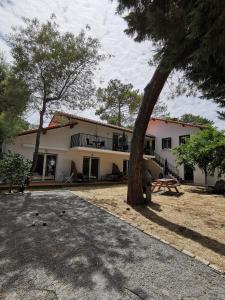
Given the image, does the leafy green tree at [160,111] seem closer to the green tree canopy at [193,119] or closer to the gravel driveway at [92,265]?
the green tree canopy at [193,119]

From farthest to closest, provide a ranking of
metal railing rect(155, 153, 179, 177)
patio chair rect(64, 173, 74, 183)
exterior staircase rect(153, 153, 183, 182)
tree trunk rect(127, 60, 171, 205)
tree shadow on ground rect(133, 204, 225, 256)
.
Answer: metal railing rect(155, 153, 179, 177) → exterior staircase rect(153, 153, 183, 182) → patio chair rect(64, 173, 74, 183) → tree trunk rect(127, 60, 171, 205) → tree shadow on ground rect(133, 204, 225, 256)

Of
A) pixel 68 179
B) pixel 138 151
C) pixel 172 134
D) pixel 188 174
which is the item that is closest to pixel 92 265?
pixel 138 151

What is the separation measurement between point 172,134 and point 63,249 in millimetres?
21477

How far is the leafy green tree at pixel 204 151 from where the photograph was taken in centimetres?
1469

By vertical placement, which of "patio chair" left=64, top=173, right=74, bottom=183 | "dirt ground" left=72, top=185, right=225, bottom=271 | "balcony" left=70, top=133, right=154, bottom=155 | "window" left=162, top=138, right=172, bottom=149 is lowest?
"dirt ground" left=72, top=185, right=225, bottom=271

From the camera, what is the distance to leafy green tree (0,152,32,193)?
10.0 metres

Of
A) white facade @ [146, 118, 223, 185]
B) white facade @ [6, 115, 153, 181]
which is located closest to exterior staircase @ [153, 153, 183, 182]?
white facade @ [146, 118, 223, 185]

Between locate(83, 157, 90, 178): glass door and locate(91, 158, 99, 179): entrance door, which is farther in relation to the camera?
locate(91, 158, 99, 179): entrance door

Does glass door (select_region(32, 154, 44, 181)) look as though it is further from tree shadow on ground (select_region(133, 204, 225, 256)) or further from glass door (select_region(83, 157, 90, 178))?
tree shadow on ground (select_region(133, 204, 225, 256))

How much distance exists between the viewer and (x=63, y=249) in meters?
4.41

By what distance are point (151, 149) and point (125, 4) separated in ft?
66.6

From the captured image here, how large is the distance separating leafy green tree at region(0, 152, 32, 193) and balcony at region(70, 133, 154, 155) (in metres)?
7.57

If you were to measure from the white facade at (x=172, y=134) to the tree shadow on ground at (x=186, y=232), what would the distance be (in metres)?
14.6

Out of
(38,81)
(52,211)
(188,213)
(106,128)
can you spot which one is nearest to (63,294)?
(52,211)
